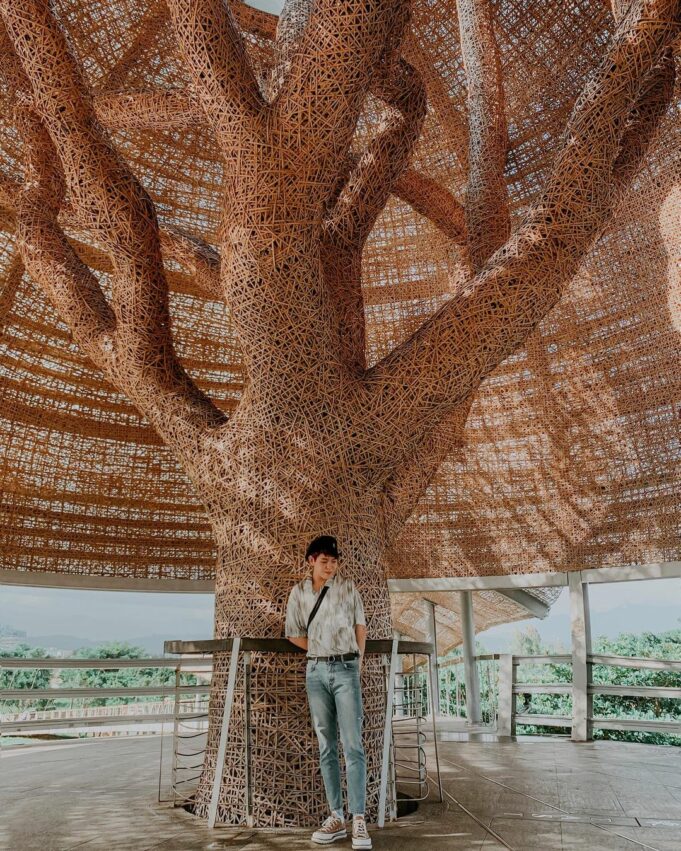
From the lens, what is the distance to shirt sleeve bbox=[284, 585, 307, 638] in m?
2.71

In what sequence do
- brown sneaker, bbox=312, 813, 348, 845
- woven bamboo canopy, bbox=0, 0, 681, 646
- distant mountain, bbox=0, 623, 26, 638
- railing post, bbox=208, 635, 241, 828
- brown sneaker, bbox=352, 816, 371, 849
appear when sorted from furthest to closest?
1. distant mountain, bbox=0, 623, 26, 638
2. woven bamboo canopy, bbox=0, 0, 681, 646
3. railing post, bbox=208, 635, 241, 828
4. brown sneaker, bbox=312, 813, 348, 845
5. brown sneaker, bbox=352, 816, 371, 849

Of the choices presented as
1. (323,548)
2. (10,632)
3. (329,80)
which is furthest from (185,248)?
(10,632)

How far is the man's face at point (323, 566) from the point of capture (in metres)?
2.72

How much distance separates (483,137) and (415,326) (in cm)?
246

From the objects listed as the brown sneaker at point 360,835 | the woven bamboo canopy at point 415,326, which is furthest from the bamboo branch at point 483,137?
the brown sneaker at point 360,835

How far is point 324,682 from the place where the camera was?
2.58m

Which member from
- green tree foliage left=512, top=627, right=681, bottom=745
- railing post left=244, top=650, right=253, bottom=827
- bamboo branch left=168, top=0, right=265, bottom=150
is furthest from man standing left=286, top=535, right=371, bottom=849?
green tree foliage left=512, top=627, right=681, bottom=745

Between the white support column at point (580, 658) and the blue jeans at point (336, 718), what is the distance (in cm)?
396

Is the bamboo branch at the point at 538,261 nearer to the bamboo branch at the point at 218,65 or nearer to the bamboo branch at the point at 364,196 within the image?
the bamboo branch at the point at 364,196

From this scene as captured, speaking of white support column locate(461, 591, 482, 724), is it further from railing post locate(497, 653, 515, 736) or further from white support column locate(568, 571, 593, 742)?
white support column locate(568, 571, 593, 742)

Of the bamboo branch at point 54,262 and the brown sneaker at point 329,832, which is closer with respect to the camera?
the brown sneaker at point 329,832

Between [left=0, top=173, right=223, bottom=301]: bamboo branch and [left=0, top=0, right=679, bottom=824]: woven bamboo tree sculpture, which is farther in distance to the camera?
[left=0, top=173, right=223, bottom=301]: bamboo branch

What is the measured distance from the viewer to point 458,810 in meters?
2.89

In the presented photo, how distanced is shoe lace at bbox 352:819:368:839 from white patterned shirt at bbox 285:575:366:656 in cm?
54
